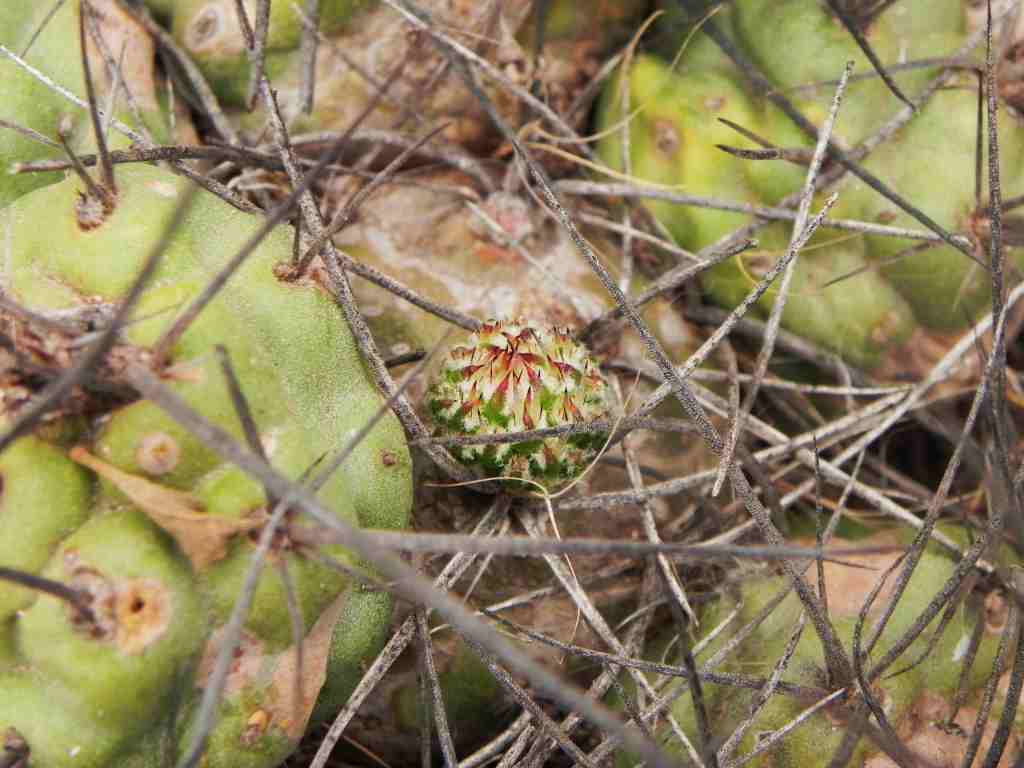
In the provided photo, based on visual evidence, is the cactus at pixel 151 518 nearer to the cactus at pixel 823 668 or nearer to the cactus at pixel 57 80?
the cactus at pixel 57 80

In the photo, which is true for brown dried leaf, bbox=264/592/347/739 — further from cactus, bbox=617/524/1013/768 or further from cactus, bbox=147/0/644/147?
cactus, bbox=147/0/644/147

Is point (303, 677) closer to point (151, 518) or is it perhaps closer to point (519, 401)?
point (151, 518)

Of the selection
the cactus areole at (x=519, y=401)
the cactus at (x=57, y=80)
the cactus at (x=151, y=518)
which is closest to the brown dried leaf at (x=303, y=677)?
the cactus at (x=151, y=518)

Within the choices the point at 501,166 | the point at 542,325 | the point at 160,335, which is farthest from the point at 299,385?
the point at 501,166

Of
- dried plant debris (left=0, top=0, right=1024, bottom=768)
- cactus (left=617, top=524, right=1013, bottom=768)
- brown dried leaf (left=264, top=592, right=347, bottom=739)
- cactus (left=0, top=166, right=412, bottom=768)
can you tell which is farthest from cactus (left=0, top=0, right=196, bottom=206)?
cactus (left=617, top=524, right=1013, bottom=768)

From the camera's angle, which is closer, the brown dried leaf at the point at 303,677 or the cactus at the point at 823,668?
the brown dried leaf at the point at 303,677

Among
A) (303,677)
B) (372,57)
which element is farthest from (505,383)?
(372,57)
